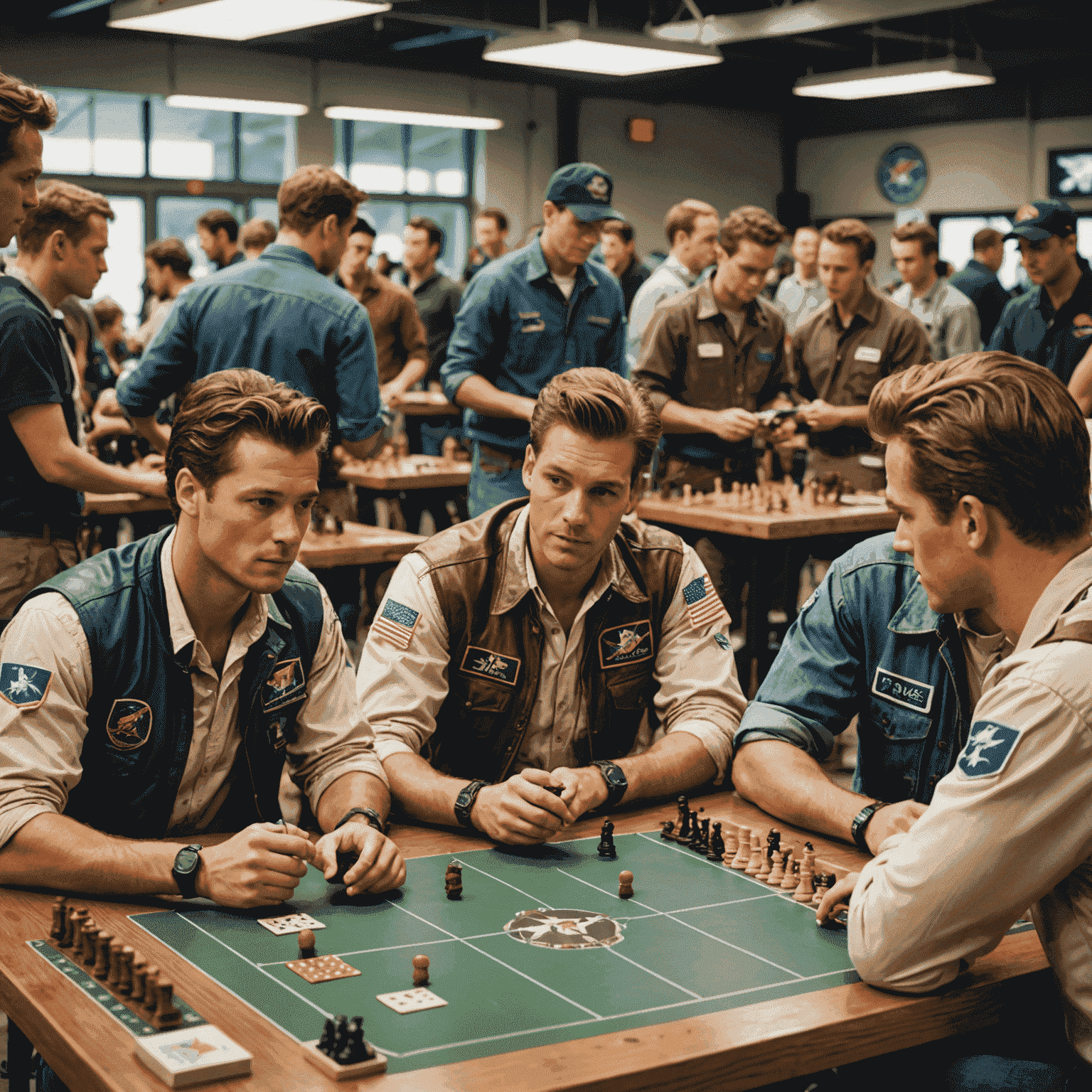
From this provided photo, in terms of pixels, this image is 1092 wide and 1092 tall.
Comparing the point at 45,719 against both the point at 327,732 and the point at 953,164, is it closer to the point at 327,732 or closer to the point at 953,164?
the point at 327,732

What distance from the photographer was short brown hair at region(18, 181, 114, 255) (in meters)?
3.97

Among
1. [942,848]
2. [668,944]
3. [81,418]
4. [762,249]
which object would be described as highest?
[762,249]

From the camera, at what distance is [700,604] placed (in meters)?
2.82

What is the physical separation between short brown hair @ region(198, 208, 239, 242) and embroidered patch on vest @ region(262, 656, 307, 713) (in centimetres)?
729

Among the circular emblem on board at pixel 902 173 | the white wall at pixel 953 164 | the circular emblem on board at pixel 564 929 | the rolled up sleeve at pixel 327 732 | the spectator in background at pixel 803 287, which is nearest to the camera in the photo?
the circular emblem on board at pixel 564 929

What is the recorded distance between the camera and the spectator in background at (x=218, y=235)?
9047 millimetres

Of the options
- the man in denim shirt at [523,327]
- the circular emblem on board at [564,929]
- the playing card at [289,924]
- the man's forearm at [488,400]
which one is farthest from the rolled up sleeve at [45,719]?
the man in denim shirt at [523,327]

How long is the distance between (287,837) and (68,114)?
12249 millimetres

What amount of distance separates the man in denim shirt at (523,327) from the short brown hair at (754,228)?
2.30 feet

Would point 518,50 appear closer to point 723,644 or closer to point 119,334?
point 119,334

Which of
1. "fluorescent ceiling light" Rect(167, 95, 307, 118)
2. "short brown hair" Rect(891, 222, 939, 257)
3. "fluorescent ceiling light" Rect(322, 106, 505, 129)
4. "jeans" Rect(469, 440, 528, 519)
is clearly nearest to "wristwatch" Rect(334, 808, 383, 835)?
"jeans" Rect(469, 440, 528, 519)

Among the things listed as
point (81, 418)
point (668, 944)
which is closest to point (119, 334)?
point (81, 418)

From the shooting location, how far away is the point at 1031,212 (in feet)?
21.6

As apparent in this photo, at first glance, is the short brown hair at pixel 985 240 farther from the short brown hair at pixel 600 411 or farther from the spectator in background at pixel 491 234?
the short brown hair at pixel 600 411
